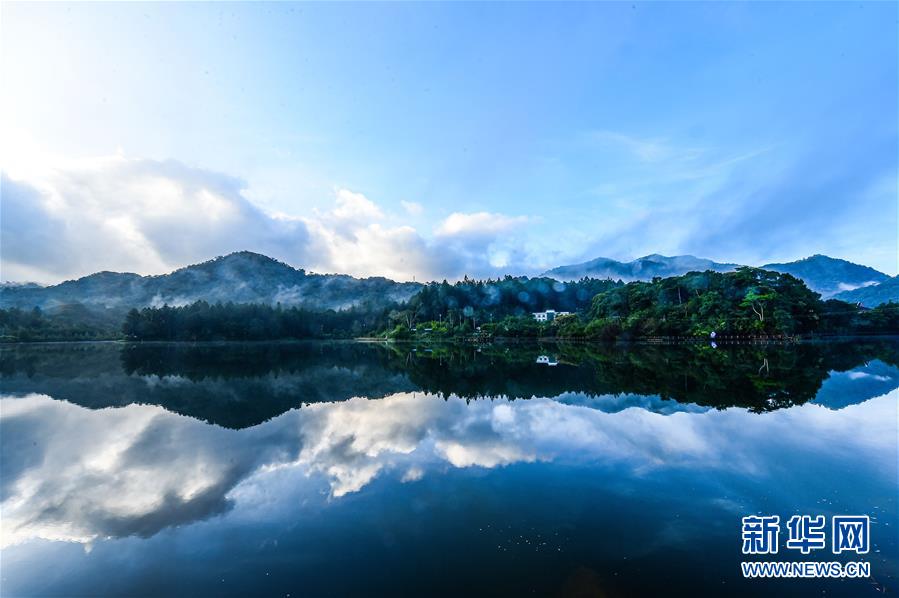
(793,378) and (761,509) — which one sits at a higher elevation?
(793,378)

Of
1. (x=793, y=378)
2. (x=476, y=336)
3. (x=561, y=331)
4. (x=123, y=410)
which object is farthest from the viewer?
(x=476, y=336)

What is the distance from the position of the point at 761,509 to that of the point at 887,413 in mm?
11033

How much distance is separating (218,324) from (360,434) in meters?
97.4

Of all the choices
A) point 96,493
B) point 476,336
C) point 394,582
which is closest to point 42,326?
point 476,336

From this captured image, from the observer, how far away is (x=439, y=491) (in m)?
7.95

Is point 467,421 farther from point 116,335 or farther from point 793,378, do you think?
point 116,335

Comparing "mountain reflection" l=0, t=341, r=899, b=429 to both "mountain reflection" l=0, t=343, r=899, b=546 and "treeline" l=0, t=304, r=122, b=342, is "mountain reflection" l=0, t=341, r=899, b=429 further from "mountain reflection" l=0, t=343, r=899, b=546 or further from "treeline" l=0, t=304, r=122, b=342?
"treeline" l=0, t=304, r=122, b=342

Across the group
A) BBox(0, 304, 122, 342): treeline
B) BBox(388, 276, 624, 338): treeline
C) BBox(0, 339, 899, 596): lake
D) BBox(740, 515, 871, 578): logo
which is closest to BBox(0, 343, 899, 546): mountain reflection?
BBox(0, 339, 899, 596): lake

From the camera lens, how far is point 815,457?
934 centimetres

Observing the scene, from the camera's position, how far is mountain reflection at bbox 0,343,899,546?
821cm

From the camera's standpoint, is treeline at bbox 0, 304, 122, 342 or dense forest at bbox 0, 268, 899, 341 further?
treeline at bbox 0, 304, 122, 342

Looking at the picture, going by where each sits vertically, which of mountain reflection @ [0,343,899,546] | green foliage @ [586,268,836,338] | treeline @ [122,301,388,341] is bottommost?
mountain reflection @ [0,343,899,546]

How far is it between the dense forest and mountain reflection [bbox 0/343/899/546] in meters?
39.7

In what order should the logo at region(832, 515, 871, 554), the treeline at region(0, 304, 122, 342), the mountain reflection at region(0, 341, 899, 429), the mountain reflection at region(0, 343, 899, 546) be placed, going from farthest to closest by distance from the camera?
1. the treeline at region(0, 304, 122, 342)
2. the mountain reflection at region(0, 341, 899, 429)
3. the mountain reflection at region(0, 343, 899, 546)
4. the logo at region(832, 515, 871, 554)
